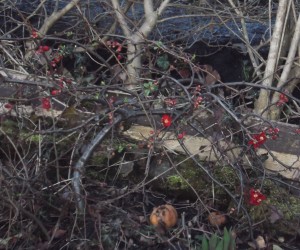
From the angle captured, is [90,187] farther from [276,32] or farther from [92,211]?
[276,32]

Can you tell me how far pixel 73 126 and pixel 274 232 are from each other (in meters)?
1.32

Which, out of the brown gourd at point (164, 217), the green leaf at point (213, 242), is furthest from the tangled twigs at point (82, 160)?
the green leaf at point (213, 242)

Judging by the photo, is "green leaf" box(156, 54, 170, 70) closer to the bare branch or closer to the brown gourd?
the bare branch

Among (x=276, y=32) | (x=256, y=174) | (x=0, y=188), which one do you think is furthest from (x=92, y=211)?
(x=276, y=32)

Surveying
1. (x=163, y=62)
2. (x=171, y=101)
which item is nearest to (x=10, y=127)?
(x=171, y=101)

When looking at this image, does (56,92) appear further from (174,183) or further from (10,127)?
(174,183)

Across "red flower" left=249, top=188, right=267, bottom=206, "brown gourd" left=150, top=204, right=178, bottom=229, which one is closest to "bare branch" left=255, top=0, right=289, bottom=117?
"red flower" left=249, top=188, right=267, bottom=206

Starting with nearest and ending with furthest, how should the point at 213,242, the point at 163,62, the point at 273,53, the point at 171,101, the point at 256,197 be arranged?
the point at 213,242
the point at 256,197
the point at 171,101
the point at 273,53
the point at 163,62

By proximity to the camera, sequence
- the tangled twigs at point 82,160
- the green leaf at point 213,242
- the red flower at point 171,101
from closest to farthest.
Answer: the green leaf at point 213,242, the tangled twigs at point 82,160, the red flower at point 171,101

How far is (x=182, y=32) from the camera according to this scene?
5191mm

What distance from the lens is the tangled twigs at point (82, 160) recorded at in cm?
327

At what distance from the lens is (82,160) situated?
3.46 metres

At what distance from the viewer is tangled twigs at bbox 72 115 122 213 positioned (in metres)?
3.27

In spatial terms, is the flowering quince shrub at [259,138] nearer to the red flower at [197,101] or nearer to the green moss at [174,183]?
the red flower at [197,101]
